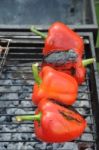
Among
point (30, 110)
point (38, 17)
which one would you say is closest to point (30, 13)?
point (38, 17)

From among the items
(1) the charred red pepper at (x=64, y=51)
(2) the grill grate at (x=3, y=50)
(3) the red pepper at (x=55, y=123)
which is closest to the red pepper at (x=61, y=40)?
(1) the charred red pepper at (x=64, y=51)

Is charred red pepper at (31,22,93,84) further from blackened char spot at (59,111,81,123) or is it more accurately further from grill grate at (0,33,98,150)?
blackened char spot at (59,111,81,123)

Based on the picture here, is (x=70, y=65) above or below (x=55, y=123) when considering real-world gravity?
above

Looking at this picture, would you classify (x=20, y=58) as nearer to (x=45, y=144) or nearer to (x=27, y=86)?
(x=27, y=86)

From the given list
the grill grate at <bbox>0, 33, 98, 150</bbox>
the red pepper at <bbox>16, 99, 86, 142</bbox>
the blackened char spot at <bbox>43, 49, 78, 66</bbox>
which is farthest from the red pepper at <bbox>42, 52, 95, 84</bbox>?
the red pepper at <bbox>16, 99, 86, 142</bbox>

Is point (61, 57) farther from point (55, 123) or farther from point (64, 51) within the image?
point (55, 123)

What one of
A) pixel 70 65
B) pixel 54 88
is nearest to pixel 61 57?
pixel 70 65
